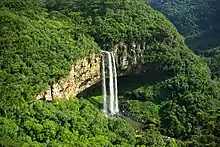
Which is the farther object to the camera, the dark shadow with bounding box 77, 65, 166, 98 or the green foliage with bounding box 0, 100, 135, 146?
the dark shadow with bounding box 77, 65, 166, 98

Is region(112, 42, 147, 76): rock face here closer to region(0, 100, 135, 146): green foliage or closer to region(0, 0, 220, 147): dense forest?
region(0, 0, 220, 147): dense forest

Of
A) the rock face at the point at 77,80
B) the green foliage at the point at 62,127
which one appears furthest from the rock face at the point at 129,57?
the green foliage at the point at 62,127

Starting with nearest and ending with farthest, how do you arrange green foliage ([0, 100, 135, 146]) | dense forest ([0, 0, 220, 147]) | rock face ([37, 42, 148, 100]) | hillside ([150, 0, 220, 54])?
green foliage ([0, 100, 135, 146]), dense forest ([0, 0, 220, 147]), rock face ([37, 42, 148, 100]), hillside ([150, 0, 220, 54])

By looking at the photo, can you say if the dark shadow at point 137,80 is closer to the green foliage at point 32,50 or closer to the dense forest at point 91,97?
the dense forest at point 91,97

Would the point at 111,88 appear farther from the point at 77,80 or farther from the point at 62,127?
the point at 62,127

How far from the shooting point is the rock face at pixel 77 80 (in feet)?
107

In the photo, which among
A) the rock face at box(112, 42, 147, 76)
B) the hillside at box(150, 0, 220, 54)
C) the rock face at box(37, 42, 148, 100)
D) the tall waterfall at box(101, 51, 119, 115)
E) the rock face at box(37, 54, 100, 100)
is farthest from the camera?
the hillside at box(150, 0, 220, 54)

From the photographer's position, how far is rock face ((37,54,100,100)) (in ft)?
107

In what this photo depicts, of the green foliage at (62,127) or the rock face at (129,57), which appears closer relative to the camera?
the green foliage at (62,127)

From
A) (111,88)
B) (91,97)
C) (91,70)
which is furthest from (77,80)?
(111,88)

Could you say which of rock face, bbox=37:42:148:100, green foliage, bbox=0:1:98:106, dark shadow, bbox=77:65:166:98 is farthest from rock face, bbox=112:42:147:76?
green foliage, bbox=0:1:98:106

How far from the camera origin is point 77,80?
36562mm

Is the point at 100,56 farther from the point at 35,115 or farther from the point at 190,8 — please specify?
the point at 190,8

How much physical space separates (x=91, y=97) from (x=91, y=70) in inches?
124
